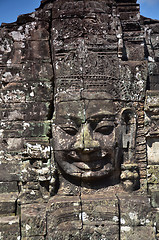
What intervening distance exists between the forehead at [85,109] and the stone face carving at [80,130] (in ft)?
0.06

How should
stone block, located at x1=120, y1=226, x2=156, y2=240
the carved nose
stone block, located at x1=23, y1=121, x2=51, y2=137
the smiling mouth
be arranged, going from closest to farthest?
stone block, located at x1=120, y1=226, x2=156, y2=240 → the carved nose → the smiling mouth → stone block, located at x1=23, y1=121, x2=51, y2=137

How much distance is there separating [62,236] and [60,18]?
4.07 meters

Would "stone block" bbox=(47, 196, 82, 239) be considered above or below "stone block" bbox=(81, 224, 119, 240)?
above

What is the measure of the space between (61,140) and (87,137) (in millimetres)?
506

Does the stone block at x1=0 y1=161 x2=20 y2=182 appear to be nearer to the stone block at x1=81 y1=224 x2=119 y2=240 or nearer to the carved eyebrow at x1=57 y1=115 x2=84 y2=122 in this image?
the carved eyebrow at x1=57 y1=115 x2=84 y2=122

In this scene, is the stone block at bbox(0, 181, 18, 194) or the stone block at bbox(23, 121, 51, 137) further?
the stone block at bbox(0, 181, 18, 194)

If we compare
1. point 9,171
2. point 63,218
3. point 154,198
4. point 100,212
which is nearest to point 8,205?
point 9,171

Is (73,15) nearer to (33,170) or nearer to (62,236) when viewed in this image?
(33,170)

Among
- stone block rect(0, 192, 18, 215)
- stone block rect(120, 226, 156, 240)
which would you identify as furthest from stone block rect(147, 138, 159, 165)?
stone block rect(0, 192, 18, 215)

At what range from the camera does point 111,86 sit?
17.7 ft

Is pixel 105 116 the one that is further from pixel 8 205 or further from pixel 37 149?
pixel 8 205

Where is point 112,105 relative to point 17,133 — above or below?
above

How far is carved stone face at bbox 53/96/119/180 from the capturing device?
5207 millimetres

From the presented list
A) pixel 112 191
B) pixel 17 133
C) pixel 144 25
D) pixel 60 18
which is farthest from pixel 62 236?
pixel 144 25
